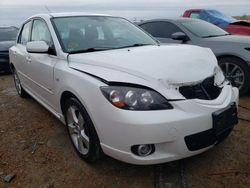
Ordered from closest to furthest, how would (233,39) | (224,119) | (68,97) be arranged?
(224,119) < (68,97) < (233,39)

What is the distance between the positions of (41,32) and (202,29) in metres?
3.39

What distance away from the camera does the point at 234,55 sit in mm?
4539

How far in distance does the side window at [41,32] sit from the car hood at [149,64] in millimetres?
737

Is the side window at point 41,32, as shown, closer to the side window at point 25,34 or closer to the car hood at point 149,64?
the side window at point 25,34

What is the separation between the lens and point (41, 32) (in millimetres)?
3729

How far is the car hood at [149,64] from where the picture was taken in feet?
7.49

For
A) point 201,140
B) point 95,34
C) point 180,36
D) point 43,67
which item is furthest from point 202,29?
point 201,140

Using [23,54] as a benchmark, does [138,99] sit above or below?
above

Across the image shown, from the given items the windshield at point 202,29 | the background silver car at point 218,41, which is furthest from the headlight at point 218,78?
the windshield at point 202,29

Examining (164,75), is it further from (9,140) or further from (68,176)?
(9,140)

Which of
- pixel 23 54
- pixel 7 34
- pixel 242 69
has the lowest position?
pixel 7 34

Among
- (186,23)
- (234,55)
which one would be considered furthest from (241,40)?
(186,23)

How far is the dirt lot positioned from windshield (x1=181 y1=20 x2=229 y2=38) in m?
2.39

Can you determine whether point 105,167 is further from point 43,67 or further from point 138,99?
point 43,67
